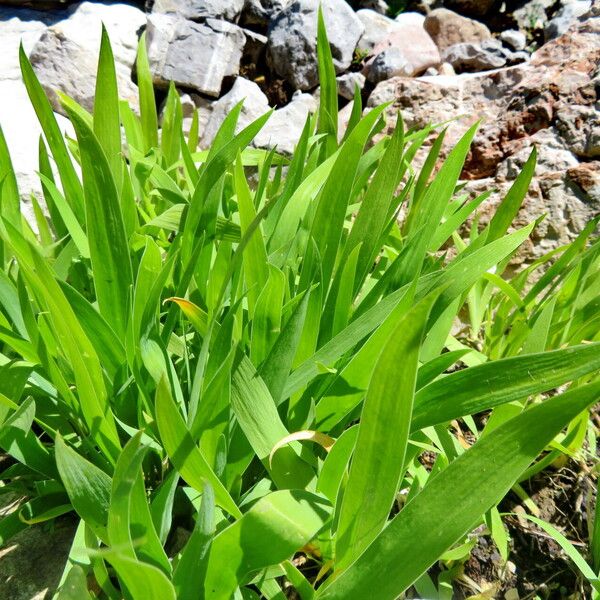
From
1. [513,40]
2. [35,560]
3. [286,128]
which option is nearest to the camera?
[35,560]

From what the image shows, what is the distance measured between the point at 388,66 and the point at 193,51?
937mm

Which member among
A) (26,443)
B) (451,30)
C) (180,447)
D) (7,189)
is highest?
(451,30)

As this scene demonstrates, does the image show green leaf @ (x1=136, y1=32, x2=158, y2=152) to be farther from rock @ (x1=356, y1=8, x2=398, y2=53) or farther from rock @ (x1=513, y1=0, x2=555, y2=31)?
rock @ (x1=513, y1=0, x2=555, y2=31)

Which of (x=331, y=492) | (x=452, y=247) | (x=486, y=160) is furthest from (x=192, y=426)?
(x=486, y=160)

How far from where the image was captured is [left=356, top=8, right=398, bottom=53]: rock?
3.14 metres

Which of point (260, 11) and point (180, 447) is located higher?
point (260, 11)

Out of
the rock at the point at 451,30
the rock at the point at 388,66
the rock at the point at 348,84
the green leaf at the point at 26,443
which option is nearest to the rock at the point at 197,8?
the rock at the point at 348,84

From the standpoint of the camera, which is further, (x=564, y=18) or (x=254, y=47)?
(x=564, y=18)

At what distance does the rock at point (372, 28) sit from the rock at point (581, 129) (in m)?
1.85

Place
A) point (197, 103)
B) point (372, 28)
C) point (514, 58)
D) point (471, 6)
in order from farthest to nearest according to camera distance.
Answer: point (471, 6), point (372, 28), point (514, 58), point (197, 103)

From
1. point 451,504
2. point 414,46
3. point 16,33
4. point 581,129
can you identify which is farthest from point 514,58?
point 451,504

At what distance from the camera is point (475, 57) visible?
296cm

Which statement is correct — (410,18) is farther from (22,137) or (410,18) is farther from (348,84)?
(22,137)

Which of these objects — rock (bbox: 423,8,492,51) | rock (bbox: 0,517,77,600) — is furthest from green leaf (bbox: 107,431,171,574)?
rock (bbox: 423,8,492,51)
